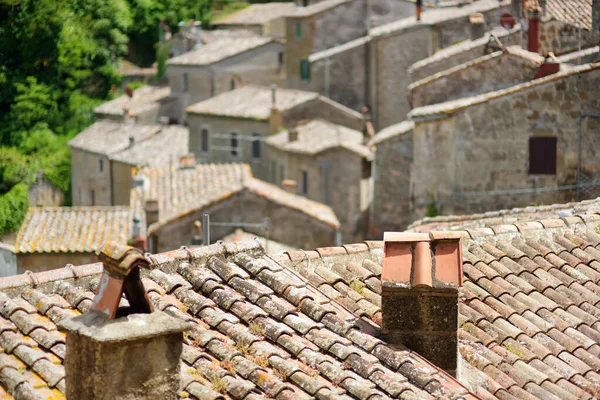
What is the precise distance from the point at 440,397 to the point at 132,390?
245 centimetres

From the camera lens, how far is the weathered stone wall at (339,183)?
45.4 metres

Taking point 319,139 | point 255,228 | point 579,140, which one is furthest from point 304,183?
point 579,140

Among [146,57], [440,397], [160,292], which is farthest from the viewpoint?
[146,57]

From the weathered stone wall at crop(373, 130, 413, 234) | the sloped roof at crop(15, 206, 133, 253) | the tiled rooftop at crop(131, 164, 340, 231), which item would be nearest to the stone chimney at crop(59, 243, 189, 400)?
the sloped roof at crop(15, 206, 133, 253)

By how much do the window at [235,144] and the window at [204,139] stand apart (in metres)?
1.71

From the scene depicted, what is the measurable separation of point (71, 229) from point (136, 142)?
72.4ft

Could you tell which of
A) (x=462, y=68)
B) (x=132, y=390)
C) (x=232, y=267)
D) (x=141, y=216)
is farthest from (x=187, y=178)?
(x=132, y=390)

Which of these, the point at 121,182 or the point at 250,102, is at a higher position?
the point at 250,102

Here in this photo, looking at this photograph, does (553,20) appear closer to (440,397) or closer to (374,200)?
(374,200)

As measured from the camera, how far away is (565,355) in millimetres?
10695

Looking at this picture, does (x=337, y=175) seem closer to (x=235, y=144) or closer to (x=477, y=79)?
(x=235, y=144)

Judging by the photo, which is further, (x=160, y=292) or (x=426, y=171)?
(x=426, y=171)

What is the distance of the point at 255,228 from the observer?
32.2 meters

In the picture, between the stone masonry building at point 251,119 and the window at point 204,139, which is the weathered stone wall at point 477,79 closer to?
the stone masonry building at point 251,119
